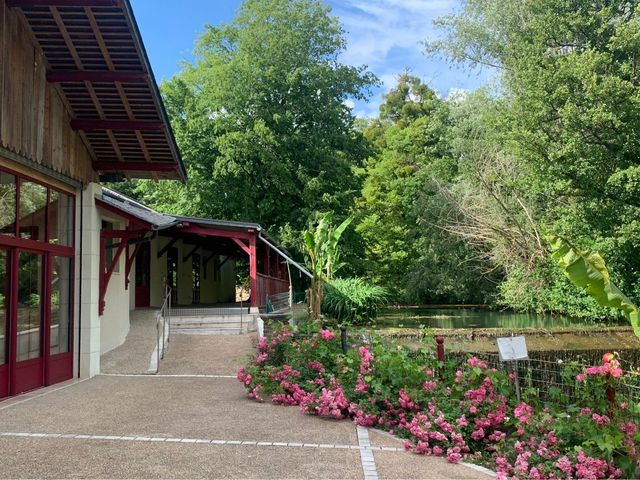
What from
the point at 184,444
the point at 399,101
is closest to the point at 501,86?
the point at 399,101

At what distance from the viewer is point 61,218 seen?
9.55 metres

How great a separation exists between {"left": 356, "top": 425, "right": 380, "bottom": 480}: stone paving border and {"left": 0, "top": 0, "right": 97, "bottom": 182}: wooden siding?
17.9 feet

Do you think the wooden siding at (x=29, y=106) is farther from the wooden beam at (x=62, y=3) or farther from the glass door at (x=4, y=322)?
the glass door at (x=4, y=322)

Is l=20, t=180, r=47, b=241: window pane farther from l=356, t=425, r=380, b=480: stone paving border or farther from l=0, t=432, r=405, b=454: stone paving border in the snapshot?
l=356, t=425, r=380, b=480: stone paving border

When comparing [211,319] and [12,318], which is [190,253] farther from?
[12,318]

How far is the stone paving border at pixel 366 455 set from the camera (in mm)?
4826

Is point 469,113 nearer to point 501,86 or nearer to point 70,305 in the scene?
point 501,86

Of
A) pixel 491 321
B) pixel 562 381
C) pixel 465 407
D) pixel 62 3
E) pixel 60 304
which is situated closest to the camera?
pixel 465 407

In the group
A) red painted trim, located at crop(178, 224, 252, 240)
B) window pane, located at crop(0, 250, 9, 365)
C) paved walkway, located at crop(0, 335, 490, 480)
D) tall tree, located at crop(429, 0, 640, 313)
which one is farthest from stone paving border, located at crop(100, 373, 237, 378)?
tall tree, located at crop(429, 0, 640, 313)

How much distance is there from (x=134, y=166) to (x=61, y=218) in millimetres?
1713

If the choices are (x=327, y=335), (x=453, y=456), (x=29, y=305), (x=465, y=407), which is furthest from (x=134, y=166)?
(x=453, y=456)

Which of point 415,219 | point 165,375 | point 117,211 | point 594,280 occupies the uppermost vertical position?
point 415,219

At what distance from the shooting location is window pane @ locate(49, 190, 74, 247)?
30.3 feet

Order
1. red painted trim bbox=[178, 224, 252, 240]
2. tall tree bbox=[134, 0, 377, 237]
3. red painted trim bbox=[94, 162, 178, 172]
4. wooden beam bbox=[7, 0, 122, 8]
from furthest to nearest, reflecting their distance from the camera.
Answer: tall tree bbox=[134, 0, 377, 237], red painted trim bbox=[178, 224, 252, 240], red painted trim bbox=[94, 162, 178, 172], wooden beam bbox=[7, 0, 122, 8]
